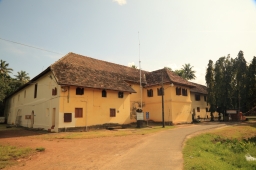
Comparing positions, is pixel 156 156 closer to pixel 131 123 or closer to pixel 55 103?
pixel 55 103

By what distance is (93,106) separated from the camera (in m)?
19.6

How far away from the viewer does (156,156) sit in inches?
316

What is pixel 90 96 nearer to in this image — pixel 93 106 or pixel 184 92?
pixel 93 106

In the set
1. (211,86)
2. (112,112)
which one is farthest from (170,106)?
(211,86)

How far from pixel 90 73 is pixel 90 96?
3.22 m

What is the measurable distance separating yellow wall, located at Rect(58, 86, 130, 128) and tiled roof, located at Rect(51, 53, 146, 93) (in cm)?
91

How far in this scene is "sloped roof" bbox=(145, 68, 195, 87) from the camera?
83.3ft

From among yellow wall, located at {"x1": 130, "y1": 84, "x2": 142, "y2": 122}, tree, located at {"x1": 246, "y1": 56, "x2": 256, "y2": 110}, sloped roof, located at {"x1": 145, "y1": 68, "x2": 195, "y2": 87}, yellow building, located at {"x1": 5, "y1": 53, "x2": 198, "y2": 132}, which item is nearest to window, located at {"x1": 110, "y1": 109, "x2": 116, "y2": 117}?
yellow building, located at {"x1": 5, "y1": 53, "x2": 198, "y2": 132}

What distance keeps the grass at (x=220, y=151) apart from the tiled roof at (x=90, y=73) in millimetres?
11595

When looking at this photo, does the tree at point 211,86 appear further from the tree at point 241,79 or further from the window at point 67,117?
the window at point 67,117

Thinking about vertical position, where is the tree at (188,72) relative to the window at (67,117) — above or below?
above

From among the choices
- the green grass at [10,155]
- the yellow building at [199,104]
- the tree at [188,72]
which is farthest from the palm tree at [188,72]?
the green grass at [10,155]

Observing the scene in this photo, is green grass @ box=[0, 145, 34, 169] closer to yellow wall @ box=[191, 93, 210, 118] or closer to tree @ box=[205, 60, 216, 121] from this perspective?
yellow wall @ box=[191, 93, 210, 118]

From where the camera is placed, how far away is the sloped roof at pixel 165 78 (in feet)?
83.3
